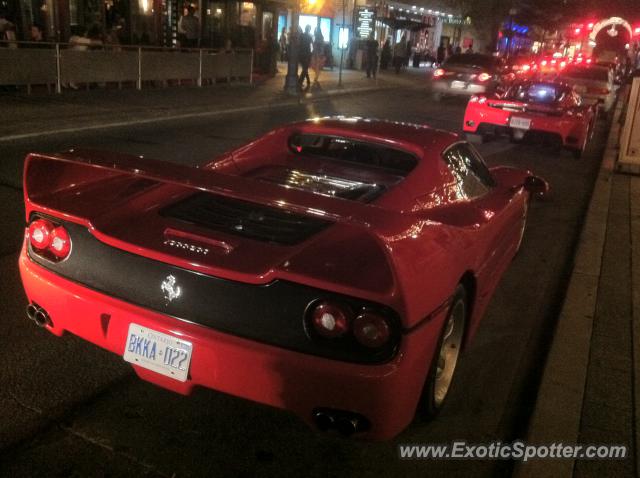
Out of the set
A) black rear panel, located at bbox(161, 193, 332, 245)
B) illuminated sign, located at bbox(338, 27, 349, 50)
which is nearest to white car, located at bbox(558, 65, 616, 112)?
illuminated sign, located at bbox(338, 27, 349, 50)

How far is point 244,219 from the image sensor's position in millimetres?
3160

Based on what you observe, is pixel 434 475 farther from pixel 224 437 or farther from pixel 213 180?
pixel 213 180

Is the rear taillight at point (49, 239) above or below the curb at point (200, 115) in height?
above

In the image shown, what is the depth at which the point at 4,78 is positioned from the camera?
1238 centimetres

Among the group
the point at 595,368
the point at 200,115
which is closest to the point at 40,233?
the point at 595,368

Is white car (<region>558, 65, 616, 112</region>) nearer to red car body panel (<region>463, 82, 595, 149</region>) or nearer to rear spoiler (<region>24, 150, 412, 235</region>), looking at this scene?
red car body panel (<region>463, 82, 595, 149</region>)

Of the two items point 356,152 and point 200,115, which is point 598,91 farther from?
point 356,152

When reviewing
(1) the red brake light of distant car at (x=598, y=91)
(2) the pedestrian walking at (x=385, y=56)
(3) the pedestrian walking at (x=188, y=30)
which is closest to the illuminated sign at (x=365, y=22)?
(2) the pedestrian walking at (x=385, y=56)

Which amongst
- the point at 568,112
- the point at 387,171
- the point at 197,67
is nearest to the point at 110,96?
the point at 197,67

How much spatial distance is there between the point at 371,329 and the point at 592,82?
729 inches

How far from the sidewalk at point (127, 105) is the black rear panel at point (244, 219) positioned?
7.42 m

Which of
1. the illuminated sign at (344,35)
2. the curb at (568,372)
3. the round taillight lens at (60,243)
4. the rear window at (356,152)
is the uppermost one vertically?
the illuminated sign at (344,35)

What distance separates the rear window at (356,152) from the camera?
4215 mm

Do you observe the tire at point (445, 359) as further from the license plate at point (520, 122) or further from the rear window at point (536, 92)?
the rear window at point (536, 92)
